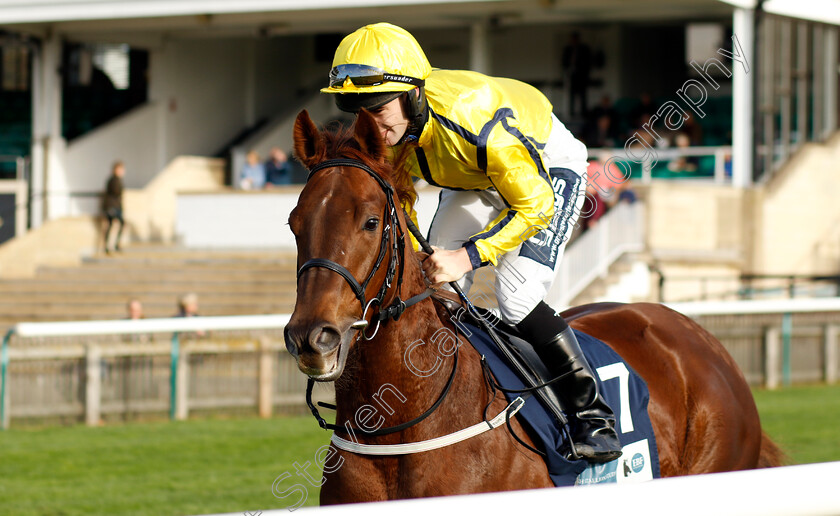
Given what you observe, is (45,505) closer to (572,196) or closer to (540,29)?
(572,196)

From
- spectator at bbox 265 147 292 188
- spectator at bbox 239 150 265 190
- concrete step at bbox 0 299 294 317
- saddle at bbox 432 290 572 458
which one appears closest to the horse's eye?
saddle at bbox 432 290 572 458

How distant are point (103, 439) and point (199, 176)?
971cm

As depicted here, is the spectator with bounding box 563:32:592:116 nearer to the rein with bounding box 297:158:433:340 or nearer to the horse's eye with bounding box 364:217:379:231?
the rein with bounding box 297:158:433:340

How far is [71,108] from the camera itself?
17297 millimetres

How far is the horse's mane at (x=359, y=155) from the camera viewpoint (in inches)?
100

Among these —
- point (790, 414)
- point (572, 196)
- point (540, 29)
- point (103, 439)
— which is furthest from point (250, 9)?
point (572, 196)

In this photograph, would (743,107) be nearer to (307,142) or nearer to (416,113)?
(416,113)

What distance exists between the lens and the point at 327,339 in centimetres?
220

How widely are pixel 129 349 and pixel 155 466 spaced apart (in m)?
2.07

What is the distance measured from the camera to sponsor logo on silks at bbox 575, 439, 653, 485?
10.0ft

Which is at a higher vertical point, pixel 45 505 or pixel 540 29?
pixel 540 29

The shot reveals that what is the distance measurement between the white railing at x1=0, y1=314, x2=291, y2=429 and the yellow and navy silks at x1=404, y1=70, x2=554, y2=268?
16.4 ft

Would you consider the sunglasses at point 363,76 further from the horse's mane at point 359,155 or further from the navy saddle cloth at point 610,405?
the navy saddle cloth at point 610,405

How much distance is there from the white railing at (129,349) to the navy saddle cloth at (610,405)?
4.68 m
